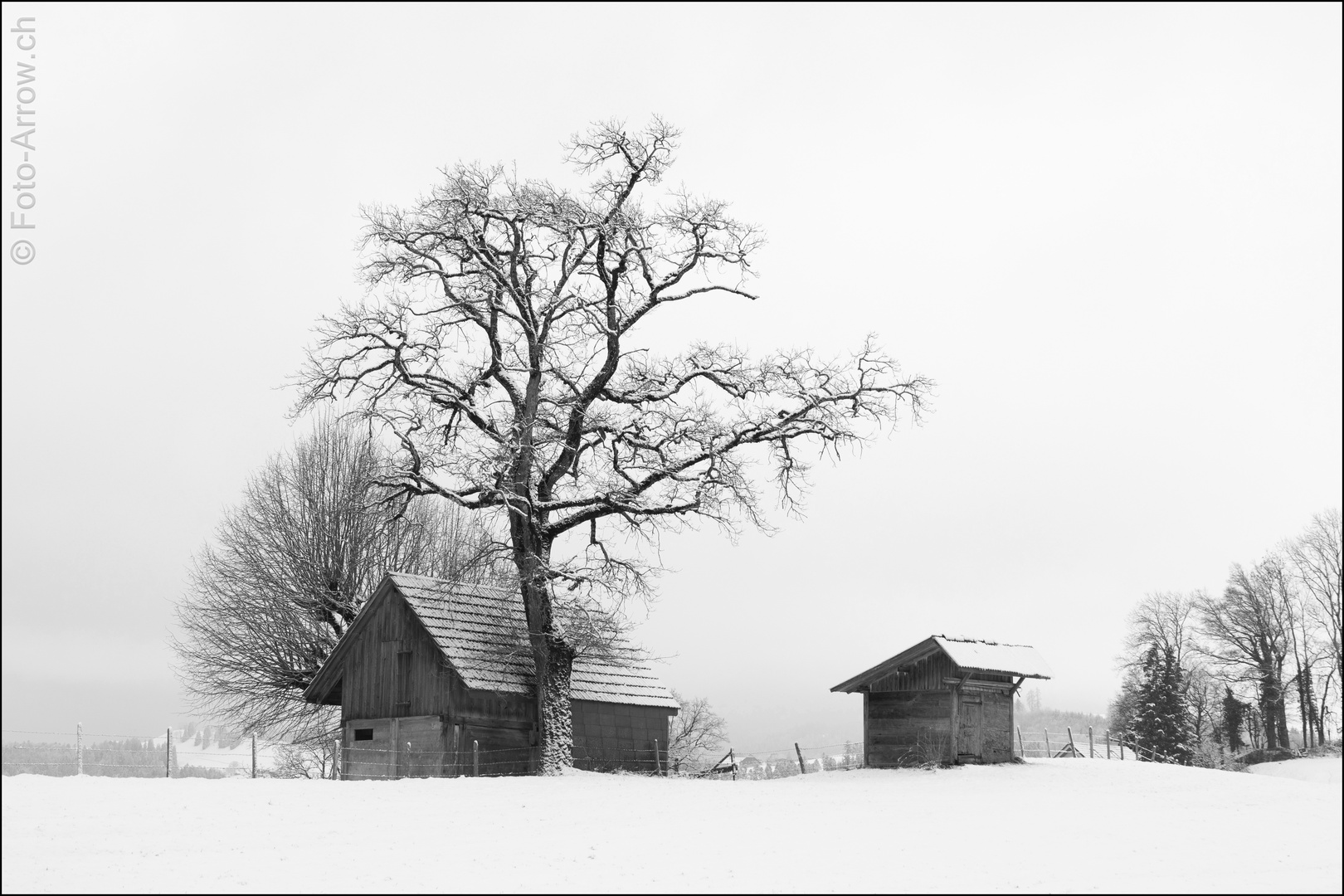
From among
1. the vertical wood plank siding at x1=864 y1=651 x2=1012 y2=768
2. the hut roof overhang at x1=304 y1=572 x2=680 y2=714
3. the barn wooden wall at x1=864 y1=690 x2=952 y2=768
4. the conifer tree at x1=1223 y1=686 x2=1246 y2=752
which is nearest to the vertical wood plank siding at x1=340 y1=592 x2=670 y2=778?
the hut roof overhang at x1=304 y1=572 x2=680 y2=714

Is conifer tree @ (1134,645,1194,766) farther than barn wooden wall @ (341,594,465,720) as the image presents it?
Yes

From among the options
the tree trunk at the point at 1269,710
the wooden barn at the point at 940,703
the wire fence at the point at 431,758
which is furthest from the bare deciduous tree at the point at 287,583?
the tree trunk at the point at 1269,710

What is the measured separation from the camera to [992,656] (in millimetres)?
36500

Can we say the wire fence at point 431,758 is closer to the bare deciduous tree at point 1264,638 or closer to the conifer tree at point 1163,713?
the conifer tree at point 1163,713

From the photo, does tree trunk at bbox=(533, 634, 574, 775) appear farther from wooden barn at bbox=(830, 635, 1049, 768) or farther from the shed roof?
wooden barn at bbox=(830, 635, 1049, 768)

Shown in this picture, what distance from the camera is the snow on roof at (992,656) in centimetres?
3509

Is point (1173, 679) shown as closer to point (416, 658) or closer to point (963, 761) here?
point (963, 761)

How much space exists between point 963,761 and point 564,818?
1645 centimetres

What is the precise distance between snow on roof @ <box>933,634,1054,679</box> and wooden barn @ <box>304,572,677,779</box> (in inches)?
336

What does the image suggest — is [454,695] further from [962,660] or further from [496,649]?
[962,660]

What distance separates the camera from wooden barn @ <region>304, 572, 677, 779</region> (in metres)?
32.2

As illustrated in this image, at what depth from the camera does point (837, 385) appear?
32812 mm

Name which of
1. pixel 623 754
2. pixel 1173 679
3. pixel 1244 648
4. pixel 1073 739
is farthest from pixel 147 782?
pixel 1173 679

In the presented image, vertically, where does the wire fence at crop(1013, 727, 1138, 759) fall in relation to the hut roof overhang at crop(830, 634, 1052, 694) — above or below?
below
